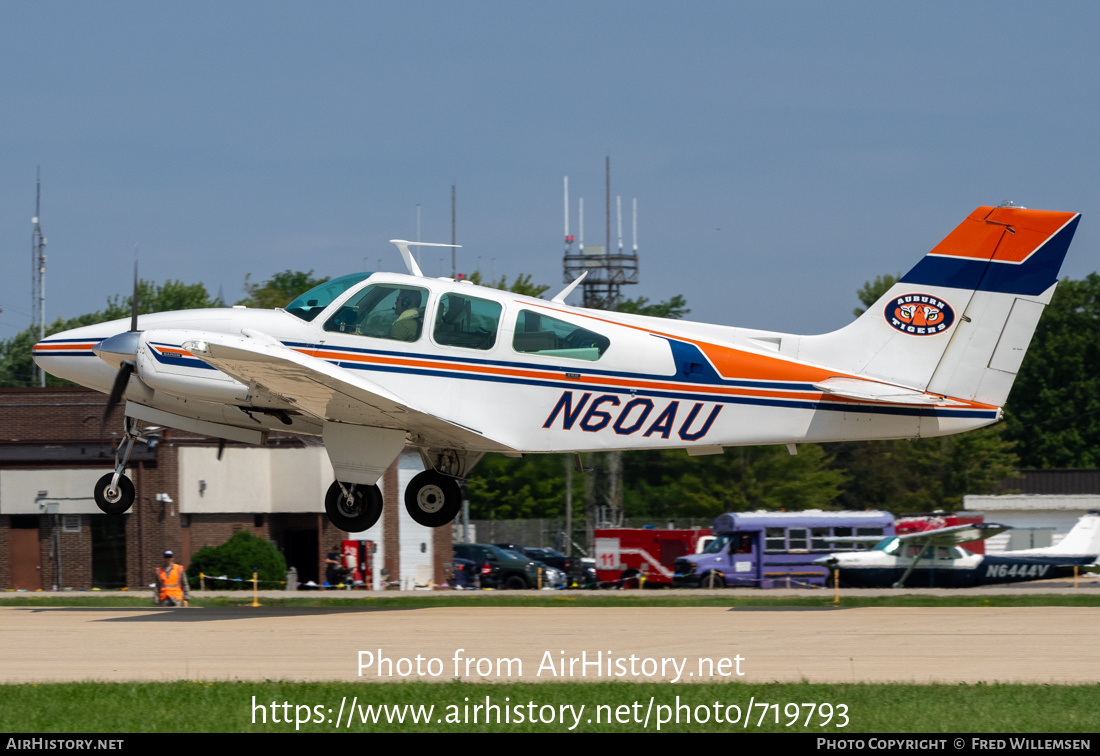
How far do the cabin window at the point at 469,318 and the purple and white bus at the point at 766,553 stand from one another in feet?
66.9

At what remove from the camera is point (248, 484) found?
118 feet

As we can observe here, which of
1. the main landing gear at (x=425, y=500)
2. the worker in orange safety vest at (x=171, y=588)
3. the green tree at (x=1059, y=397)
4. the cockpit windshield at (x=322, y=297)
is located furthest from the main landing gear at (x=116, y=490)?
the green tree at (x=1059, y=397)

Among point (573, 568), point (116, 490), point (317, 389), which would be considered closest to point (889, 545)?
point (573, 568)

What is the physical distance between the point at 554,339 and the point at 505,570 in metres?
21.4

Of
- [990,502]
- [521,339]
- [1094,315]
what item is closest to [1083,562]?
[990,502]

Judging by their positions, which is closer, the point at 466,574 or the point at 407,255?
the point at 407,255

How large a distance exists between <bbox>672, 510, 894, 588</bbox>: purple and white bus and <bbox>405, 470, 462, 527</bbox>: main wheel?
18.7 m

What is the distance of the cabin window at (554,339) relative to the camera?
49.2ft

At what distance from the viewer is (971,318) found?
15.5 meters

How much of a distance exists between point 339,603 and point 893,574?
15.1 metres

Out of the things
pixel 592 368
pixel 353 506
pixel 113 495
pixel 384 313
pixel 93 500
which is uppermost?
pixel 384 313

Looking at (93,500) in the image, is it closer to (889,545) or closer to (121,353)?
(121,353)

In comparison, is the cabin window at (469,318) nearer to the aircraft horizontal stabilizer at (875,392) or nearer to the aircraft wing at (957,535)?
the aircraft horizontal stabilizer at (875,392)

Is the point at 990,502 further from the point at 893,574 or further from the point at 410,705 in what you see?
the point at 410,705
